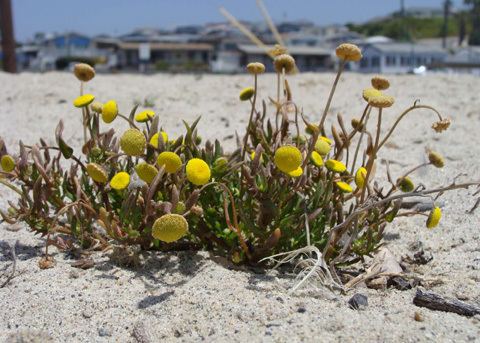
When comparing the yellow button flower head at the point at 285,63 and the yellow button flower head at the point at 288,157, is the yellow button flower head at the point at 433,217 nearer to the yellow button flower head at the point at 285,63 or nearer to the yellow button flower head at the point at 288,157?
the yellow button flower head at the point at 288,157

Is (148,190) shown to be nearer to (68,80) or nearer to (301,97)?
(301,97)

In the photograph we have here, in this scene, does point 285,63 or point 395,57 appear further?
point 395,57

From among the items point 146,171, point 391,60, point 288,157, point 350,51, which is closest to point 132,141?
point 146,171

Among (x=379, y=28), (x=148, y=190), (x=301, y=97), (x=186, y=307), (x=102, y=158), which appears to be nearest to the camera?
(x=186, y=307)

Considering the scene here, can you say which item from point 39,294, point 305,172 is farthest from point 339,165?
point 39,294

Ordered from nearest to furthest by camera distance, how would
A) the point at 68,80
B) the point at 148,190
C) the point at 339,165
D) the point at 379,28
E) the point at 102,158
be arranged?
the point at 148,190 → the point at 339,165 → the point at 102,158 → the point at 68,80 → the point at 379,28

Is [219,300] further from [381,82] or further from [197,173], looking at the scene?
[381,82]

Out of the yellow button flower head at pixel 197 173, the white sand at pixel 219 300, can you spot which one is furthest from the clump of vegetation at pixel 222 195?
the white sand at pixel 219 300
